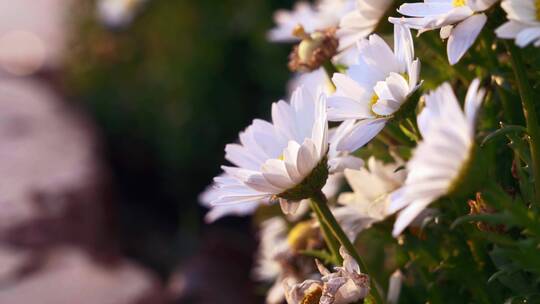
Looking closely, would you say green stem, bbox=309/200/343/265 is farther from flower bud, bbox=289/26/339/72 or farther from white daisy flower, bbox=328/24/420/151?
flower bud, bbox=289/26/339/72

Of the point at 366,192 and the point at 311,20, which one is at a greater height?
the point at 311,20

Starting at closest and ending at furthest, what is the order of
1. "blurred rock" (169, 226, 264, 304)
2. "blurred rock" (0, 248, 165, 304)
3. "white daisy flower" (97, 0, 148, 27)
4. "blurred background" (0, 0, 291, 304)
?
"blurred rock" (169, 226, 264, 304) → "blurred rock" (0, 248, 165, 304) → "blurred background" (0, 0, 291, 304) → "white daisy flower" (97, 0, 148, 27)

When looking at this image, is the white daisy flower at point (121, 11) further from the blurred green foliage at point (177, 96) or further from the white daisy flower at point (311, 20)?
the white daisy flower at point (311, 20)

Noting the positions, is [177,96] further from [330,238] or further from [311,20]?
[330,238]

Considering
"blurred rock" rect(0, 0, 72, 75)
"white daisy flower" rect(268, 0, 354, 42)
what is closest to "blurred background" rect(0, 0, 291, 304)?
"blurred rock" rect(0, 0, 72, 75)

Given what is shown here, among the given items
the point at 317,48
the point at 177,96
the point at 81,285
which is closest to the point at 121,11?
the point at 177,96

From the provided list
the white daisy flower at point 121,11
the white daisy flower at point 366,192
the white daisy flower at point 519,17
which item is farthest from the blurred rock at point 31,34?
the white daisy flower at point 519,17

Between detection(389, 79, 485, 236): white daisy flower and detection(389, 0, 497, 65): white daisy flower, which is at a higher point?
detection(389, 0, 497, 65): white daisy flower
